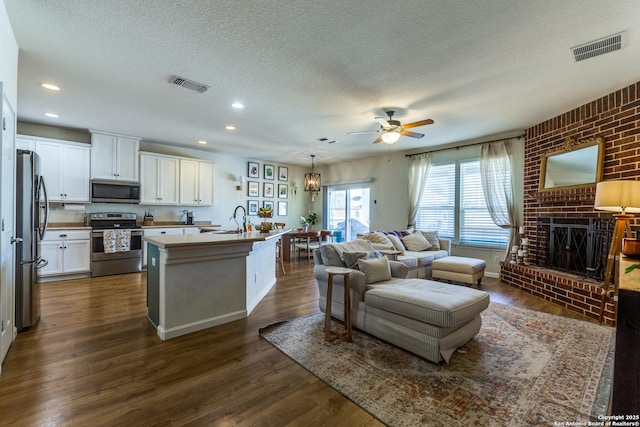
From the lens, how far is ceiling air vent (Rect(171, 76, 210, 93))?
10.0 ft

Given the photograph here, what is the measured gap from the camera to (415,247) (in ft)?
17.6

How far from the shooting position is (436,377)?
81.3 inches

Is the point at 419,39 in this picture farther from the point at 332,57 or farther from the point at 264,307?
the point at 264,307

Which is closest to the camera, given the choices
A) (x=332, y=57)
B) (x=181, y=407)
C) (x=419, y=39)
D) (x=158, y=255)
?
(x=181, y=407)

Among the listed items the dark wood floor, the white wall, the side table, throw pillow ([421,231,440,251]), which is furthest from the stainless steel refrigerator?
throw pillow ([421,231,440,251])

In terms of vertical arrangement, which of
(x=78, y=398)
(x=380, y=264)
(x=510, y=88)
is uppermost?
(x=510, y=88)

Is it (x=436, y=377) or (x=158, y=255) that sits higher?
(x=158, y=255)

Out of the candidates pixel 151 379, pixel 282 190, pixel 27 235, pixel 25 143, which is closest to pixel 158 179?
pixel 25 143

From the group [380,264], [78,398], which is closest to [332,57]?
[380,264]

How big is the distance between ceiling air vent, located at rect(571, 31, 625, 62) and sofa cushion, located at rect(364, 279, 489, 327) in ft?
7.39

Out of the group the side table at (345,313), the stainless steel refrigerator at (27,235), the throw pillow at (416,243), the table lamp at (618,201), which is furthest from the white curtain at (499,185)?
the stainless steel refrigerator at (27,235)

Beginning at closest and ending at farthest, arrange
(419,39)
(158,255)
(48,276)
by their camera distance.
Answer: (419,39), (158,255), (48,276)

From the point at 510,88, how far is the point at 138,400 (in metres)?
4.39

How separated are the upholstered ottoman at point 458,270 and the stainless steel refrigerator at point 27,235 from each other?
5.23 meters
